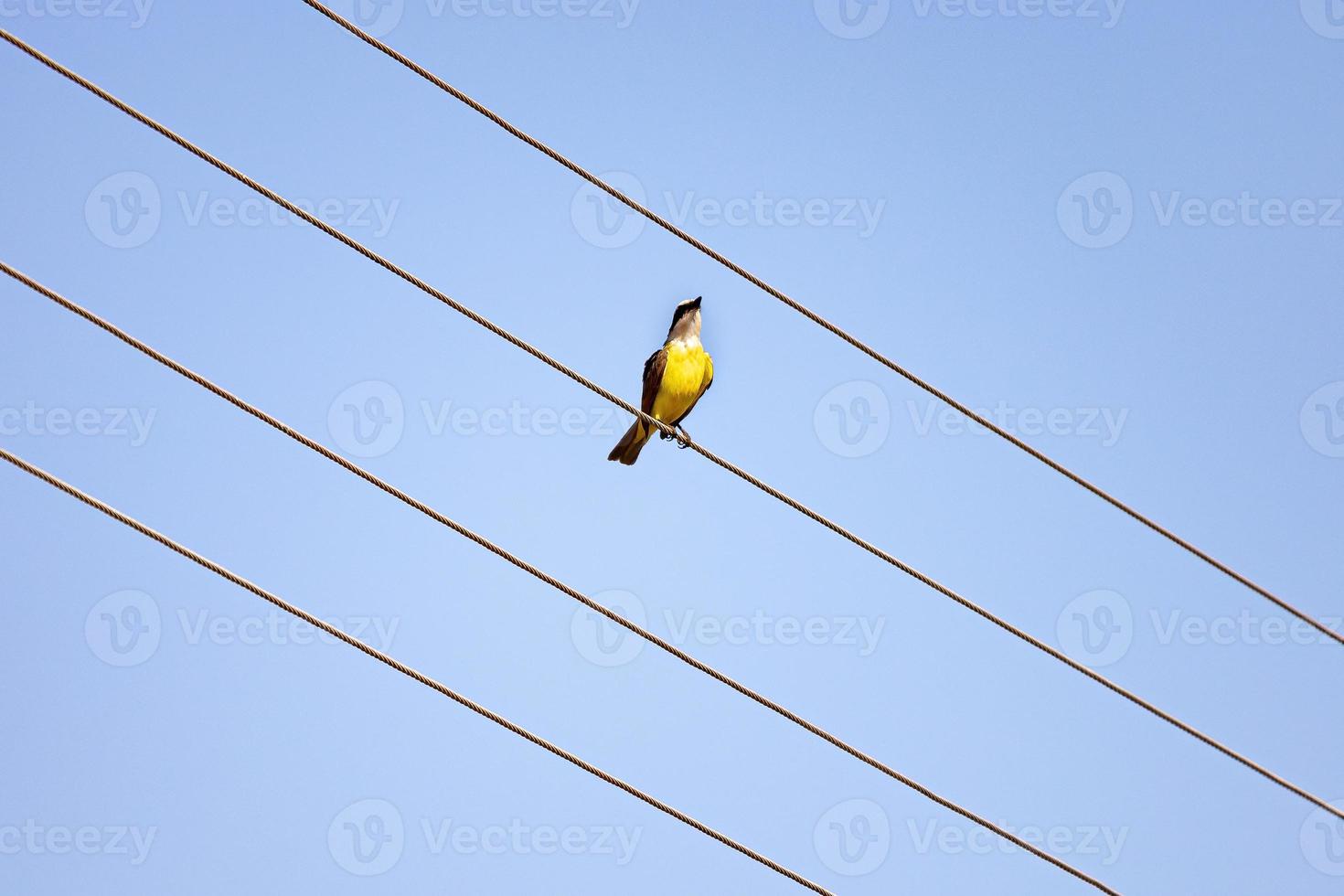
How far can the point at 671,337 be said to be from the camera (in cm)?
1204

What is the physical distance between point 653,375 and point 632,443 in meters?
0.60

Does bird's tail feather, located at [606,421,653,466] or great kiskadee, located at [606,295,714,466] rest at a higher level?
great kiskadee, located at [606,295,714,466]

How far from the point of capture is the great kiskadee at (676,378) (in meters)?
11.8

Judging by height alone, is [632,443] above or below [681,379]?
below

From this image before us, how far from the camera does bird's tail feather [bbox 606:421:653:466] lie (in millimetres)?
11719

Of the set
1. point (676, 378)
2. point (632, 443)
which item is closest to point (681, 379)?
point (676, 378)

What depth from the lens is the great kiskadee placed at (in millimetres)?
11750

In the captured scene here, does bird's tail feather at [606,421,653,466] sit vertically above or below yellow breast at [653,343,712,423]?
below

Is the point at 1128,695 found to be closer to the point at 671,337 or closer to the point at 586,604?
the point at 586,604

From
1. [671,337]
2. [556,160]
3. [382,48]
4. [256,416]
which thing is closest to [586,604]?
[256,416]

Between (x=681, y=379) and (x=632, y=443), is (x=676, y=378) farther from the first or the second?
(x=632, y=443)

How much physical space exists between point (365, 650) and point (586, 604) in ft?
2.95

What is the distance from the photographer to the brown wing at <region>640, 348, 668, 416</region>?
38.6ft

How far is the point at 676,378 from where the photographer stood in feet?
38.5
